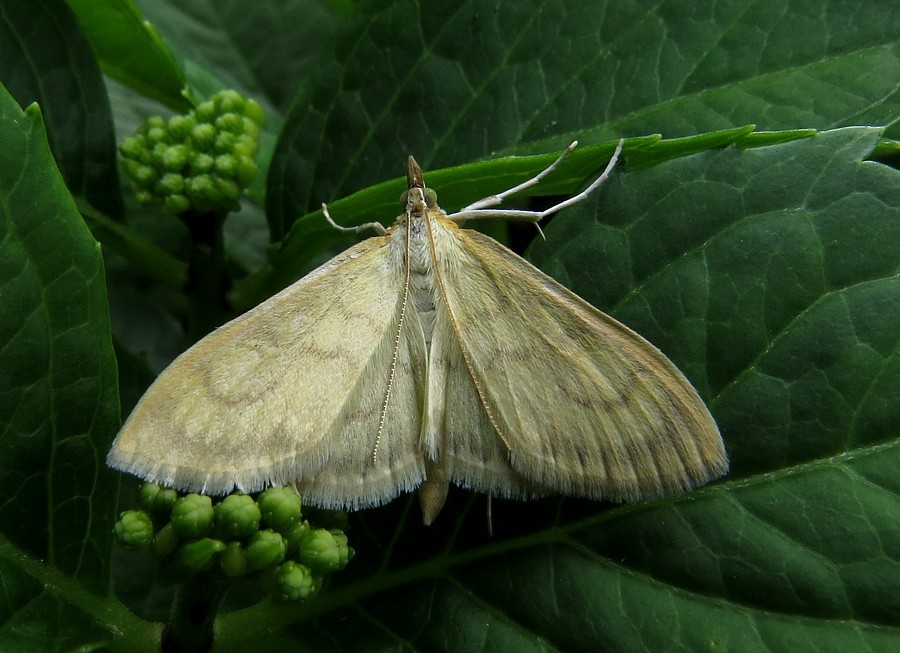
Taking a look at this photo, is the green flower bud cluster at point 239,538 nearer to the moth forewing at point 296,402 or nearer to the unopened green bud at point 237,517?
the unopened green bud at point 237,517

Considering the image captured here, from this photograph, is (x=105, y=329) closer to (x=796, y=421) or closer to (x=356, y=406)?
(x=356, y=406)

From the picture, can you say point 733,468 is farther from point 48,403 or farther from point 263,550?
point 48,403

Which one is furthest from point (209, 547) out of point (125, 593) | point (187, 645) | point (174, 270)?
point (174, 270)

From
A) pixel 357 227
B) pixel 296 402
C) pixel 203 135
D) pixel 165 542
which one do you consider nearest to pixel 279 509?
pixel 165 542

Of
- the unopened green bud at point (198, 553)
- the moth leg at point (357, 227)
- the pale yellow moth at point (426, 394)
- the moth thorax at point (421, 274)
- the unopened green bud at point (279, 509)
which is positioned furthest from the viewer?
the moth thorax at point (421, 274)

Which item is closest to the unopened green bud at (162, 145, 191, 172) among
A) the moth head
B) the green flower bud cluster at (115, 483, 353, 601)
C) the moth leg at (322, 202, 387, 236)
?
the moth leg at (322, 202, 387, 236)

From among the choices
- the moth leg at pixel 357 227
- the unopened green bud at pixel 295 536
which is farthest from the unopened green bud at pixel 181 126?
the unopened green bud at pixel 295 536
